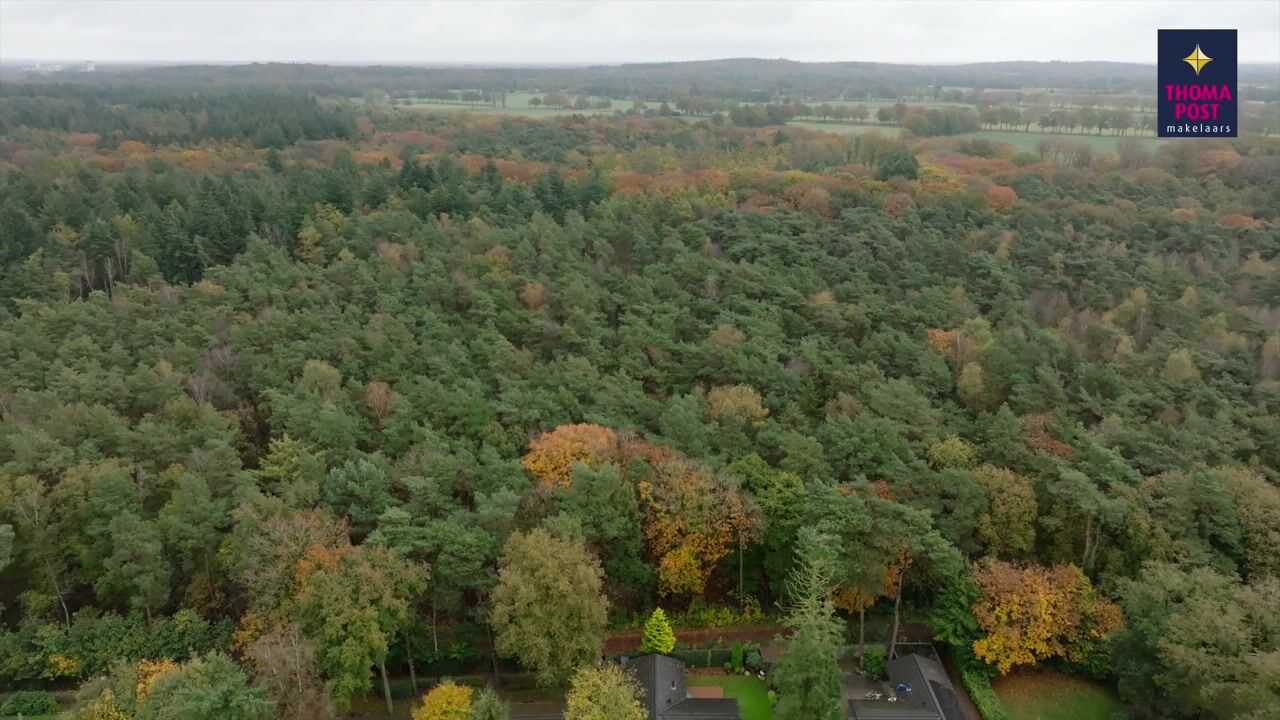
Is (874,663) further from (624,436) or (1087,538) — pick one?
(624,436)

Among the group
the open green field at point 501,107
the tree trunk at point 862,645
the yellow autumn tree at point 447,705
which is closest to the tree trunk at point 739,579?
the tree trunk at point 862,645

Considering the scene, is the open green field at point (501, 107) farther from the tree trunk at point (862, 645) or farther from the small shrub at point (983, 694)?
the small shrub at point (983, 694)

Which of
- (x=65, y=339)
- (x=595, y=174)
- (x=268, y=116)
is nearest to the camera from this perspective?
(x=65, y=339)

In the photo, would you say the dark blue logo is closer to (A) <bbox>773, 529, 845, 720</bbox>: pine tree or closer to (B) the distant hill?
(A) <bbox>773, 529, 845, 720</bbox>: pine tree

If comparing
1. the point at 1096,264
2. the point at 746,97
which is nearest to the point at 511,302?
the point at 1096,264

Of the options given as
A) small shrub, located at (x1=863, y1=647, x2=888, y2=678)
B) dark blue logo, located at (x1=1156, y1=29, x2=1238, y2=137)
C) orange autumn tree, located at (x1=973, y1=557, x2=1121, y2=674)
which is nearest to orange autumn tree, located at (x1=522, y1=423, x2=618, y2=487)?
small shrub, located at (x1=863, y1=647, x2=888, y2=678)

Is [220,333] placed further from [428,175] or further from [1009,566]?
[1009,566]

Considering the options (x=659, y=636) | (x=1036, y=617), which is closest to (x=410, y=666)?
(x=659, y=636)
